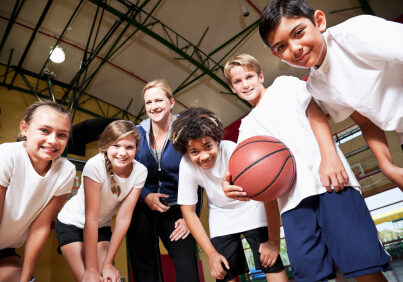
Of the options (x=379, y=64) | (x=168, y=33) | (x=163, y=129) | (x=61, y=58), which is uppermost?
(x=168, y=33)

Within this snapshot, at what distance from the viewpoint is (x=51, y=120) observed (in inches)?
65.9

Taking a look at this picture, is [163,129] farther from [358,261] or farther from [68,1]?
[68,1]

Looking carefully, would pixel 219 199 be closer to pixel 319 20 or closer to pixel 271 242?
pixel 271 242

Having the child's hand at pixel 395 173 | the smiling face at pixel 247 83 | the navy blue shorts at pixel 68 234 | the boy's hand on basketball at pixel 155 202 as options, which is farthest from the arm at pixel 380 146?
the navy blue shorts at pixel 68 234

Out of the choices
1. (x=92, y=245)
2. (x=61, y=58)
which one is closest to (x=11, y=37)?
(x=61, y=58)

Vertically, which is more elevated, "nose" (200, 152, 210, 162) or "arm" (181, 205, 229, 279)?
"nose" (200, 152, 210, 162)

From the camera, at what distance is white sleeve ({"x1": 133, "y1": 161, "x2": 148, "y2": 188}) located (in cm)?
202

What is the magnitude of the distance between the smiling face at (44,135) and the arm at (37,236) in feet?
0.79

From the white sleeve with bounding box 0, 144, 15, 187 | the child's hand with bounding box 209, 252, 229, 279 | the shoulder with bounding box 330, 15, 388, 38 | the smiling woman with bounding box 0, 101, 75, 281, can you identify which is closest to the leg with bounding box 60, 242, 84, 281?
the smiling woman with bounding box 0, 101, 75, 281

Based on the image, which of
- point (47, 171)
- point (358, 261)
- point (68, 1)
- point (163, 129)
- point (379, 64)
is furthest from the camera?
point (68, 1)

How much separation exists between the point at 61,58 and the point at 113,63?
1440 millimetres

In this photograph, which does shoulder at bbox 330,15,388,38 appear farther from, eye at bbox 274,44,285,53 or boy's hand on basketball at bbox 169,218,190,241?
boy's hand on basketball at bbox 169,218,190,241

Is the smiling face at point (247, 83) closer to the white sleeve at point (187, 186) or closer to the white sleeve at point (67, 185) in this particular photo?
the white sleeve at point (187, 186)

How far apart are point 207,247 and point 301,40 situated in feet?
3.86
